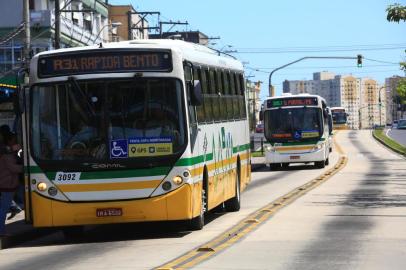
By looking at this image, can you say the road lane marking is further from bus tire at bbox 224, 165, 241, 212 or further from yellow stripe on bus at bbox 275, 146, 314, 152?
yellow stripe on bus at bbox 275, 146, 314, 152

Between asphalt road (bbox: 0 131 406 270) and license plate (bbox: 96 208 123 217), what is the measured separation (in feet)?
1.46

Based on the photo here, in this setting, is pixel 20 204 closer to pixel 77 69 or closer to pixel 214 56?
pixel 214 56

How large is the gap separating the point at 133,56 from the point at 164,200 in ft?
→ 7.48

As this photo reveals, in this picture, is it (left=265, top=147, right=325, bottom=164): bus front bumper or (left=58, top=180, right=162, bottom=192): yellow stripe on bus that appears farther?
(left=265, top=147, right=325, bottom=164): bus front bumper

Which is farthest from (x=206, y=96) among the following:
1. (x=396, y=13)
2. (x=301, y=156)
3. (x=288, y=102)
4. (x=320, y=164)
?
(x=320, y=164)

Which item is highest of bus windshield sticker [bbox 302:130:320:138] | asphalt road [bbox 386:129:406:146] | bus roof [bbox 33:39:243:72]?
bus roof [bbox 33:39:243:72]

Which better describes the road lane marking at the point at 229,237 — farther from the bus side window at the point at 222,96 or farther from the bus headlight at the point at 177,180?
the bus side window at the point at 222,96

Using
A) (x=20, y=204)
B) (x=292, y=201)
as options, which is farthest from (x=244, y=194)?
(x=20, y=204)

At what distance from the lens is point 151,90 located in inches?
604

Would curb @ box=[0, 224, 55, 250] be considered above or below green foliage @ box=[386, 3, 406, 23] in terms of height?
below

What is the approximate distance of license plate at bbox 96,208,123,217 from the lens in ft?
49.5

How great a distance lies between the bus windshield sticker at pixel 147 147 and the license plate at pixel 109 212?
0.85m

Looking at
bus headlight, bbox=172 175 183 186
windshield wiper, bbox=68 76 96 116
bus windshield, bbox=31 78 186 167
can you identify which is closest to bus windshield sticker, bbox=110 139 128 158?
bus windshield, bbox=31 78 186 167

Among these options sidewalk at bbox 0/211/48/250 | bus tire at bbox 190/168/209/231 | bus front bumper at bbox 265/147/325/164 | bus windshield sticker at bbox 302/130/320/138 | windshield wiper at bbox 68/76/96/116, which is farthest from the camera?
bus front bumper at bbox 265/147/325/164
